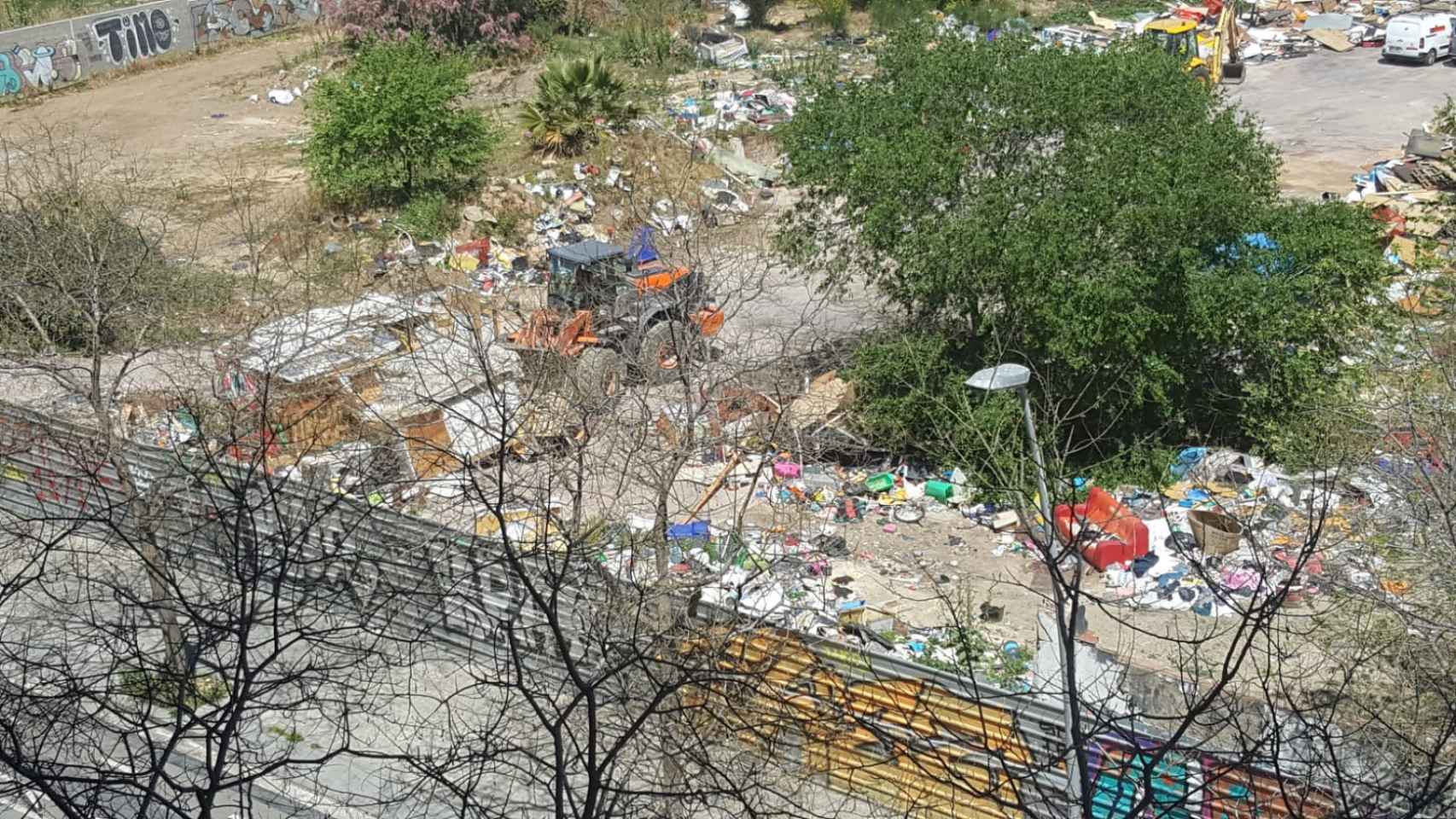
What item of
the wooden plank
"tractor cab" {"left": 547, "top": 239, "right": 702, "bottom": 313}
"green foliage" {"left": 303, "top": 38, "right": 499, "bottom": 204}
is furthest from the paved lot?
"green foliage" {"left": 303, "top": 38, "right": 499, "bottom": 204}

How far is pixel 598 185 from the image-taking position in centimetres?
2203

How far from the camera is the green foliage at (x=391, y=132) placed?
21.1 m

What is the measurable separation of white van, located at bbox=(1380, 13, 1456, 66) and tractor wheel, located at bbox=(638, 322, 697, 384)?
68.1 ft

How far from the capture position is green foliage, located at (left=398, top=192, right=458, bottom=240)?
20672mm

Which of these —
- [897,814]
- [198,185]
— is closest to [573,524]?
[897,814]

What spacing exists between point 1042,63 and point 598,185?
8795 millimetres

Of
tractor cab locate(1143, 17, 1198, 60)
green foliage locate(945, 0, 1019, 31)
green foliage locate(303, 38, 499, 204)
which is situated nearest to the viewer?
green foliage locate(303, 38, 499, 204)

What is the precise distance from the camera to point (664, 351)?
1548 centimetres

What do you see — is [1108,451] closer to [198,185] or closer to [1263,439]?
[1263,439]

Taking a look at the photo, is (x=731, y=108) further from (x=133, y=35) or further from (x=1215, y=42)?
(x=133, y=35)

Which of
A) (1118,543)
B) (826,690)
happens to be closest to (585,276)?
(1118,543)

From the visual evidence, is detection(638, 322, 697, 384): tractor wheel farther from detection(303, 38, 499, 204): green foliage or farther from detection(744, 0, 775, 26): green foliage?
detection(744, 0, 775, 26): green foliage

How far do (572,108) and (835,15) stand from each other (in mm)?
10439

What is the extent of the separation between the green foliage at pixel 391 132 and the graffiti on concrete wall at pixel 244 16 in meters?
13.5
